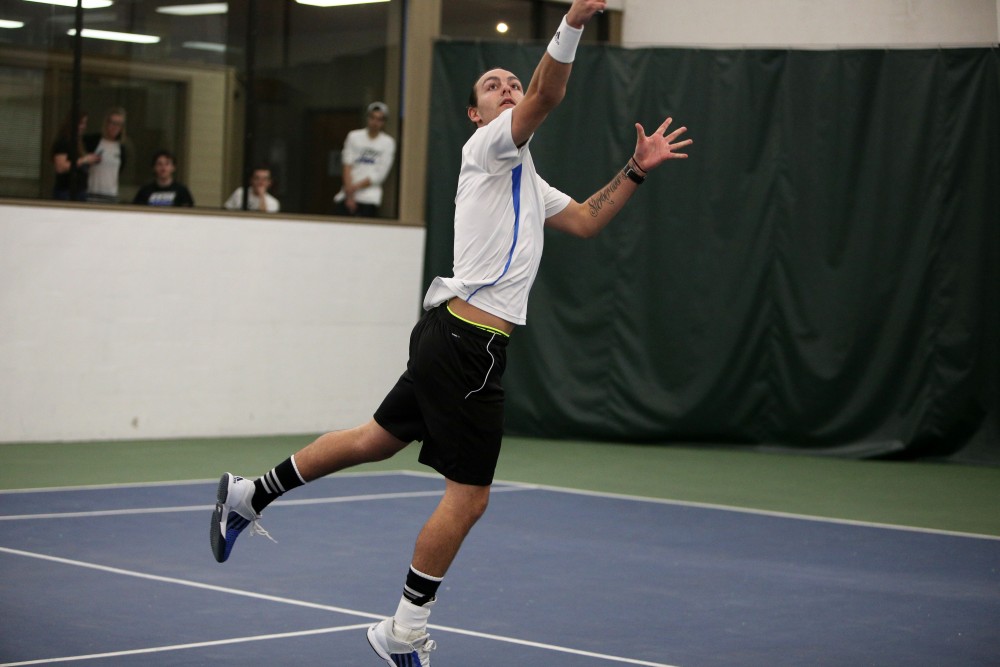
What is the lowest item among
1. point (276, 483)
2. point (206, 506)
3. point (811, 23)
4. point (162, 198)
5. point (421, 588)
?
point (206, 506)

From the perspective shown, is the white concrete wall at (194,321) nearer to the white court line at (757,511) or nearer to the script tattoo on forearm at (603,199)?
the white court line at (757,511)

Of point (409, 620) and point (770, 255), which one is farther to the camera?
point (770, 255)

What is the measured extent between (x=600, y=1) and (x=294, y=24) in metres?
7.79

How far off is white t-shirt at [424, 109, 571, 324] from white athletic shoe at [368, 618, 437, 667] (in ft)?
3.03

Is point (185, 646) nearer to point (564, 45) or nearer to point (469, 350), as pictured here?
point (469, 350)

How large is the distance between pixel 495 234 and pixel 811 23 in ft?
28.0

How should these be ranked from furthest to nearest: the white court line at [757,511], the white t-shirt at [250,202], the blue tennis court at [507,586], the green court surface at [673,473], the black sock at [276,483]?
the white t-shirt at [250,202] < the green court surface at [673,473] < the white court line at [757,511] < the blue tennis court at [507,586] < the black sock at [276,483]

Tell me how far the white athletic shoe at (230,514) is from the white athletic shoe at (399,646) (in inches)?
28.2

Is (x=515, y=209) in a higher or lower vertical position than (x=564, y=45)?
lower

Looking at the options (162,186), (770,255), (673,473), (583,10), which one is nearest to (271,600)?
(583,10)

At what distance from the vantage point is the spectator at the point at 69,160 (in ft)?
33.0

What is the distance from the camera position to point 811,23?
39.4ft

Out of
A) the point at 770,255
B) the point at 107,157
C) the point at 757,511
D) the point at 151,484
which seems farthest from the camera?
the point at 770,255

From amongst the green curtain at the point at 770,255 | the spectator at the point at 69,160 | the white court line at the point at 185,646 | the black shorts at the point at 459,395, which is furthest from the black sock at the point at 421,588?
the green curtain at the point at 770,255
